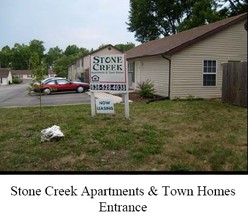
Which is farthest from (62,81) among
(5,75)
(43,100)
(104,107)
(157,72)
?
(104,107)

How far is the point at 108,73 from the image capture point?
5559mm

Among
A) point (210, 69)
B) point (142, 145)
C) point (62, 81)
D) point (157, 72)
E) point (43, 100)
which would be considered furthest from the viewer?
point (62, 81)

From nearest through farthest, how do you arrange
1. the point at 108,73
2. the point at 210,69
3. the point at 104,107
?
the point at 108,73 → the point at 104,107 → the point at 210,69

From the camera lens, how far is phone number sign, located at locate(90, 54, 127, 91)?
5504 mm

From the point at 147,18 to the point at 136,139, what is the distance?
7.48ft

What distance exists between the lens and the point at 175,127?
323cm

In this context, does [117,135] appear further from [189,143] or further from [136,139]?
[189,143]

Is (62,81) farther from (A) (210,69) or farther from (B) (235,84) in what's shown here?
(B) (235,84)

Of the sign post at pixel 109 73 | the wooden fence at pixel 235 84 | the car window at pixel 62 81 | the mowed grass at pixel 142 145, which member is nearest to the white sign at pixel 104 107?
the sign post at pixel 109 73

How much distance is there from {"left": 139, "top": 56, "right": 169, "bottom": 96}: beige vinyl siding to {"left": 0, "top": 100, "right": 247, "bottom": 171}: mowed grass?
20.4ft

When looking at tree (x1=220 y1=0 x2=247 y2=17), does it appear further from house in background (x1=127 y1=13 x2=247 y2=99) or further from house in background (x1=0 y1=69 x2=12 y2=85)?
house in background (x1=0 y1=69 x2=12 y2=85)

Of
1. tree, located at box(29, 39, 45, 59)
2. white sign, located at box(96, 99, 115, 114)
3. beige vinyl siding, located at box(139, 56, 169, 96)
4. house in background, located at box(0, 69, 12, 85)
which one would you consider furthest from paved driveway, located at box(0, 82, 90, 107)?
tree, located at box(29, 39, 45, 59)

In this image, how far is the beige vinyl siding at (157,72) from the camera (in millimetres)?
10750

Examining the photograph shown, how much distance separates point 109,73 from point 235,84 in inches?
130
